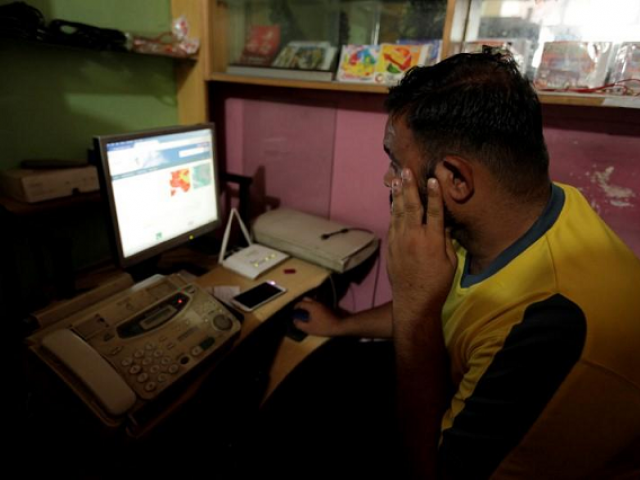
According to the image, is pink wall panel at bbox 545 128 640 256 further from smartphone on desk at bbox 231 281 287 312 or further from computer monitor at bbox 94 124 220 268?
computer monitor at bbox 94 124 220 268

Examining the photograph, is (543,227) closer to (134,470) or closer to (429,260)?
(429,260)

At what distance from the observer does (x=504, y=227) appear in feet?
2.84

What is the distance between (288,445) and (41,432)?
636mm

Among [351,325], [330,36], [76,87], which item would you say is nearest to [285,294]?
[351,325]

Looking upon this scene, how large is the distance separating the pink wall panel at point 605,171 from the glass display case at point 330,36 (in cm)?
53

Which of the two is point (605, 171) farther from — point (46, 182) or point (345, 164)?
point (46, 182)

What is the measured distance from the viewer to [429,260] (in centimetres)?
93

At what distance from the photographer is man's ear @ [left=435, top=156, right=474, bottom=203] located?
0.82 metres

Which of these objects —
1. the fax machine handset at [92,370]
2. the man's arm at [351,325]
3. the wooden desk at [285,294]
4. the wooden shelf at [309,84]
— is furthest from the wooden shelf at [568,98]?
the fax machine handset at [92,370]

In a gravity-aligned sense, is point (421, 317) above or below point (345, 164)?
below

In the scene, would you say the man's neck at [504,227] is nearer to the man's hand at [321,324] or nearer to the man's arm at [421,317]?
the man's arm at [421,317]

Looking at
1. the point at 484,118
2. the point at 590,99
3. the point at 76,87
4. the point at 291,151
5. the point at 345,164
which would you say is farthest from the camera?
the point at 291,151

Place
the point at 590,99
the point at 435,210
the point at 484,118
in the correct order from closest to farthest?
the point at 484,118 < the point at 435,210 < the point at 590,99

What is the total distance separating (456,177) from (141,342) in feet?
2.52
